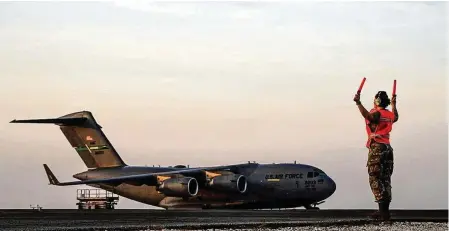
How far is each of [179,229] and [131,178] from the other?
97.2 feet

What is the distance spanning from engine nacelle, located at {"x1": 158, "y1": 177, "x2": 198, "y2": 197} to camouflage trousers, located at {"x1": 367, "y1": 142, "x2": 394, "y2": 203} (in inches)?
1092

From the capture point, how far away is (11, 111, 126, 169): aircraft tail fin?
4466 centimetres

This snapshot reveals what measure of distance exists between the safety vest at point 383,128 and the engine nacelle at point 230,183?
28.1 metres

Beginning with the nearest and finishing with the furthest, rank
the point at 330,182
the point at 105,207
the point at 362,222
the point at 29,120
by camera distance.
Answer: the point at 362,222 → the point at 330,182 → the point at 29,120 → the point at 105,207

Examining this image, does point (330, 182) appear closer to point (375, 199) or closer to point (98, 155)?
point (98, 155)

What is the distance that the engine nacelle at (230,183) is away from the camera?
40219mm

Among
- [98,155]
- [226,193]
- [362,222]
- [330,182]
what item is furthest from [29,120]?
[362,222]

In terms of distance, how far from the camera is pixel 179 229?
11766 mm

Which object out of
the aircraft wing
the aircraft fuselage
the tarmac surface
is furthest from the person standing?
the aircraft wing

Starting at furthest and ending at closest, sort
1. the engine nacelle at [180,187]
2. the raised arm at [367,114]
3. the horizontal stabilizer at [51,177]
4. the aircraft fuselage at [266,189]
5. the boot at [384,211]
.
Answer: the horizontal stabilizer at [51,177]
the aircraft fuselage at [266,189]
the engine nacelle at [180,187]
the boot at [384,211]
the raised arm at [367,114]

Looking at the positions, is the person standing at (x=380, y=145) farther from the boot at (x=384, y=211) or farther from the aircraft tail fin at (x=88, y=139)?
the aircraft tail fin at (x=88, y=139)

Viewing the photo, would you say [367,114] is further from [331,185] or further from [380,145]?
[331,185]

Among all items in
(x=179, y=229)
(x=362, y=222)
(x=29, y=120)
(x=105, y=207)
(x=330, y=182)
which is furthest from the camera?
(x=105, y=207)

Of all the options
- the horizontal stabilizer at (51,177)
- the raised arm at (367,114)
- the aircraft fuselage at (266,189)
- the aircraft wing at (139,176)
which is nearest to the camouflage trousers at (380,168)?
the raised arm at (367,114)
